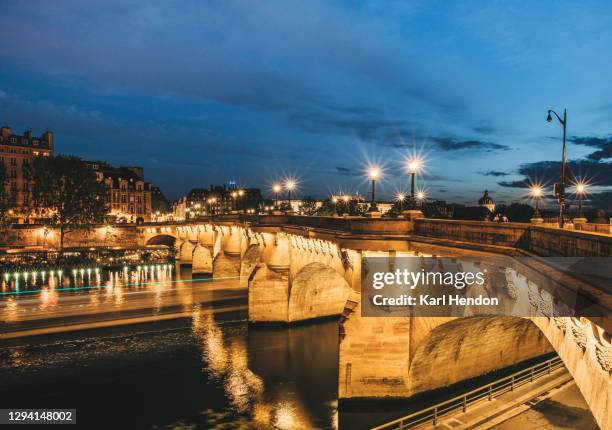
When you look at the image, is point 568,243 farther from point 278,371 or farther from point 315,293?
point 315,293

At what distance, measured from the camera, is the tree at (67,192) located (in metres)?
83.4

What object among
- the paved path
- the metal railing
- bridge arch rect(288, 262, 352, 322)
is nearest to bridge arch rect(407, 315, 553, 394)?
the metal railing

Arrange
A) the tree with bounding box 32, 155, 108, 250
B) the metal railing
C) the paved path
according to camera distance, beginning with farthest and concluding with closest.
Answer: the tree with bounding box 32, 155, 108, 250, the paved path, the metal railing

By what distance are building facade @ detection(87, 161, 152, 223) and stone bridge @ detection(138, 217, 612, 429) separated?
94.8m

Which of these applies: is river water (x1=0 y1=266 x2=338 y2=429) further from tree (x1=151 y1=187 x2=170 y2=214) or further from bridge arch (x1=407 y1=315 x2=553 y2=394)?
tree (x1=151 y1=187 x2=170 y2=214)

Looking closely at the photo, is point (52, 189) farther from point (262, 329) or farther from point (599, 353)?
point (599, 353)

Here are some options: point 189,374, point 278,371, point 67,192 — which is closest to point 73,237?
point 67,192

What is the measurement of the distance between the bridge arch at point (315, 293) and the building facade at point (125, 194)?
9453cm

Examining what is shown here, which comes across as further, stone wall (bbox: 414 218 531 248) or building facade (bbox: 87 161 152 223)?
building facade (bbox: 87 161 152 223)

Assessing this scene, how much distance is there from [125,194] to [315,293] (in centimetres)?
10284

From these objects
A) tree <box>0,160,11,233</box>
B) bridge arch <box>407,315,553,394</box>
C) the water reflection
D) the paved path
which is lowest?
the water reflection

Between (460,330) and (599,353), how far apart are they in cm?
1444

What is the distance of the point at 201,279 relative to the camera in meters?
63.3

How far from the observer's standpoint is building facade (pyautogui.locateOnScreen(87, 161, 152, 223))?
12319cm
